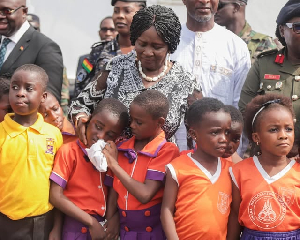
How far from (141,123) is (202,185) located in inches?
23.8

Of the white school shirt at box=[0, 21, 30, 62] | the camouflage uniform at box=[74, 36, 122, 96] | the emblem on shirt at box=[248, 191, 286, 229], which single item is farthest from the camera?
the camouflage uniform at box=[74, 36, 122, 96]

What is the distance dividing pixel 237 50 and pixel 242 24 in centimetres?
224

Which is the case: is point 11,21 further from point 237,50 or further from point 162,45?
point 237,50

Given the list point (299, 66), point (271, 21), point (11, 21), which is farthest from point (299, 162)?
point (271, 21)

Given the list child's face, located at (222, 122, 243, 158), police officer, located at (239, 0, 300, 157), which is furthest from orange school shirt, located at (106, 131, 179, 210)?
police officer, located at (239, 0, 300, 157)

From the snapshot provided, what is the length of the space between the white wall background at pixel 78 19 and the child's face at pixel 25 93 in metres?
5.83

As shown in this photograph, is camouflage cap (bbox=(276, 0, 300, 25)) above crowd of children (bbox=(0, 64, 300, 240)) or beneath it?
above

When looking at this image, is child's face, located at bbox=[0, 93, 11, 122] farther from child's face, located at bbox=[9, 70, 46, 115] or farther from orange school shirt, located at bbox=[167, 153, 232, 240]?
orange school shirt, located at bbox=[167, 153, 232, 240]

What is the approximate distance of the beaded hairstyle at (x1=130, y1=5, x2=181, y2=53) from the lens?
372 centimetres

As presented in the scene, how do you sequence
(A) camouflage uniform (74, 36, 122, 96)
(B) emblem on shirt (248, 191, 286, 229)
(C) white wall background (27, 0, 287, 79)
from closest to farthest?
(B) emblem on shirt (248, 191, 286, 229) < (A) camouflage uniform (74, 36, 122, 96) < (C) white wall background (27, 0, 287, 79)

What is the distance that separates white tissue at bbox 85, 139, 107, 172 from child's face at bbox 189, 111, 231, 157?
25.3 inches

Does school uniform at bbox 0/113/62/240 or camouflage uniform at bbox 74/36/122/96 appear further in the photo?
camouflage uniform at bbox 74/36/122/96

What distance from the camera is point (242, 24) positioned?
6.69 metres

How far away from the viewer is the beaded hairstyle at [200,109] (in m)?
3.50
